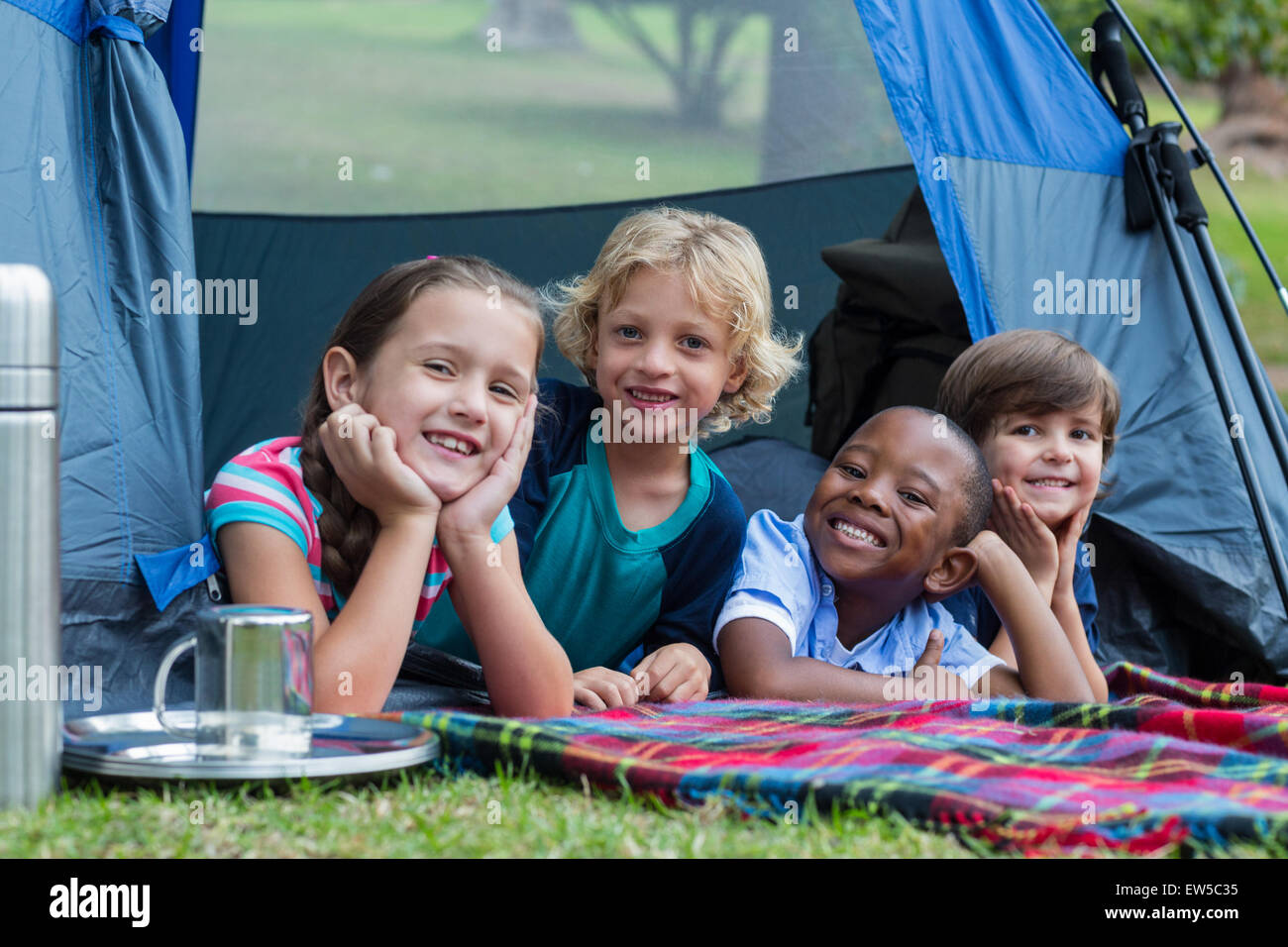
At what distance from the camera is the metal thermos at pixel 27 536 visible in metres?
1.13

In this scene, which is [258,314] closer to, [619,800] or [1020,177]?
[1020,177]

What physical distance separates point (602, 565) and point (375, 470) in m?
0.56

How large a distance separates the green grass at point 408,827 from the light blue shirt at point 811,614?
2.62 ft

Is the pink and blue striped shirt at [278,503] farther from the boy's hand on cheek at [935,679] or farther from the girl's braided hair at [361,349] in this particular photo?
the boy's hand on cheek at [935,679]

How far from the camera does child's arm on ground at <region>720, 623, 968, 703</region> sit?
1.93 metres

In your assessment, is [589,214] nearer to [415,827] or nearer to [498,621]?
[498,621]

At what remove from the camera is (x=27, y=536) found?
3.79ft

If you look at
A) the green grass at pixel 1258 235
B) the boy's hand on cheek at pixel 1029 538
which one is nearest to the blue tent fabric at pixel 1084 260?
the boy's hand on cheek at pixel 1029 538

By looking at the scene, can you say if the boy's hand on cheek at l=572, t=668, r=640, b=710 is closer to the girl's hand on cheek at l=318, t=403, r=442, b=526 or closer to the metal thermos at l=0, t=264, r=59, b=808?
the girl's hand on cheek at l=318, t=403, r=442, b=526

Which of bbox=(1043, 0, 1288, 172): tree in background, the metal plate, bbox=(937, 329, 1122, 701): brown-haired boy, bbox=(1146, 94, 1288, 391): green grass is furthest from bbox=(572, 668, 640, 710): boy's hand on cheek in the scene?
bbox=(1146, 94, 1288, 391): green grass

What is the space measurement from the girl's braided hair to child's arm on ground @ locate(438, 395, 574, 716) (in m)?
0.13

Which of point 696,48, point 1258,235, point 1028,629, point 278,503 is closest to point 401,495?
point 278,503

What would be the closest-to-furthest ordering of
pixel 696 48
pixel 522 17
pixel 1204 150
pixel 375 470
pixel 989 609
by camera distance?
pixel 375 470 → pixel 989 609 → pixel 1204 150 → pixel 696 48 → pixel 522 17
